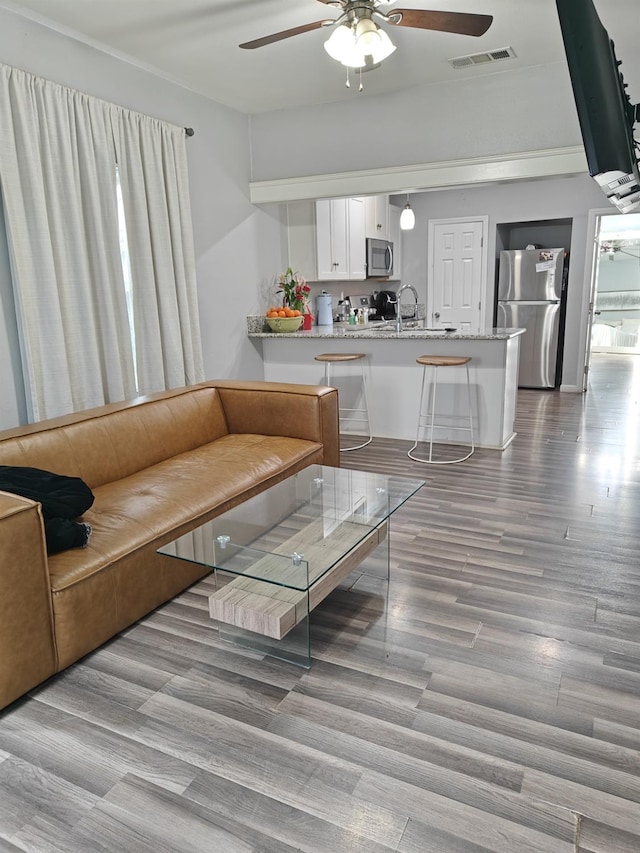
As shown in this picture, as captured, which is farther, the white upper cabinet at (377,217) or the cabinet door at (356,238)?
the white upper cabinet at (377,217)

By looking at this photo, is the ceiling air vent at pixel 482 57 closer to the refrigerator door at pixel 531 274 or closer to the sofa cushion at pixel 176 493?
the sofa cushion at pixel 176 493

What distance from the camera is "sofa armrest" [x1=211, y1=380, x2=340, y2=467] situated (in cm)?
363

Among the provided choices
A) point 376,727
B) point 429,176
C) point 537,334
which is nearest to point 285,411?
point 376,727

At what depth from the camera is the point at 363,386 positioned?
5.32 m

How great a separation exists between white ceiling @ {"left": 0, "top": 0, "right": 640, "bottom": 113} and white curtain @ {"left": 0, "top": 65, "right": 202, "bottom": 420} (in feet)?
1.32

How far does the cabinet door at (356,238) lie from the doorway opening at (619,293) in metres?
6.40

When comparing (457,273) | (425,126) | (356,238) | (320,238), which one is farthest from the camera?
(457,273)

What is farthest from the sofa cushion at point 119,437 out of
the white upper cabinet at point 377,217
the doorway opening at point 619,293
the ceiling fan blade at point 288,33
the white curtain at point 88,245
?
the doorway opening at point 619,293

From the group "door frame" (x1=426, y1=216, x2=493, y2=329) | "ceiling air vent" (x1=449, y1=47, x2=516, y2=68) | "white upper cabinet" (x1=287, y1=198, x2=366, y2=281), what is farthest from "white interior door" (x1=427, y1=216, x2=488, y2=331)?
"ceiling air vent" (x1=449, y1=47, x2=516, y2=68)

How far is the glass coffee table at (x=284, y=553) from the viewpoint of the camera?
2.06 metres

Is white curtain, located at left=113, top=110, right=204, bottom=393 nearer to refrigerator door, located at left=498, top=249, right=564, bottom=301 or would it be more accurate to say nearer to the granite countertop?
the granite countertop

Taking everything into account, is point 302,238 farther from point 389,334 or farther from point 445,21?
point 445,21

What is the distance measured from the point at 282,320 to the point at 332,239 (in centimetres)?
125

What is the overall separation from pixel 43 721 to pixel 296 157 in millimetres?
4669
